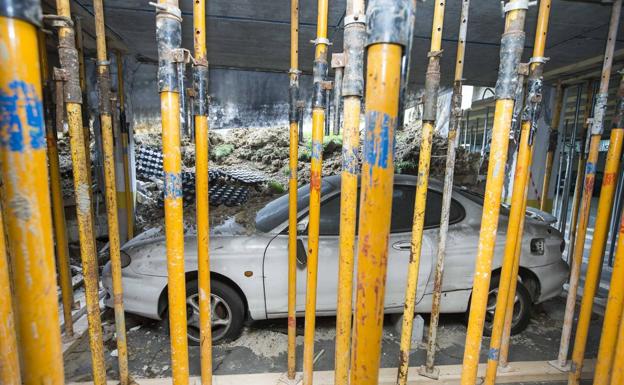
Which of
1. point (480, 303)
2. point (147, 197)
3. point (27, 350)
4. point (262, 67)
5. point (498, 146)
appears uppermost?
point (262, 67)

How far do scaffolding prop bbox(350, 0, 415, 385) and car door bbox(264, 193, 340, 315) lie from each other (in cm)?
165

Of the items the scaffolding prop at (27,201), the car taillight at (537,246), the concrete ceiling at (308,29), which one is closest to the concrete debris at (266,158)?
the concrete ceiling at (308,29)

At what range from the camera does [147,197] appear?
6.52 meters

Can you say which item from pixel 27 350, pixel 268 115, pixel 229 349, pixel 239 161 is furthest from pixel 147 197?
pixel 27 350

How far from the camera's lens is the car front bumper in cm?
260

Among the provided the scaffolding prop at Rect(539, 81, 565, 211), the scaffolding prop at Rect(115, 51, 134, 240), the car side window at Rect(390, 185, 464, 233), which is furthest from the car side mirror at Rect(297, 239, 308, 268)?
the scaffolding prop at Rect(539, 81, 565, 211)

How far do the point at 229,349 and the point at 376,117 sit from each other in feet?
8.18

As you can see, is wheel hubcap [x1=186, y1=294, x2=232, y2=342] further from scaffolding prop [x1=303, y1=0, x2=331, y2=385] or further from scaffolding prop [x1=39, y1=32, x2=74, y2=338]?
scaffolding prop [x1=303, y1=0, x2=331, y2=385]

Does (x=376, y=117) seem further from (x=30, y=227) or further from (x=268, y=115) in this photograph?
(x=268, y=115)

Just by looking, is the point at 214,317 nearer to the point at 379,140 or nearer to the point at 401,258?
the point at 401,258

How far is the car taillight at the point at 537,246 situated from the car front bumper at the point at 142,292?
329 cm

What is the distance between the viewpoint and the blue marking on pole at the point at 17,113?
62 centimetres

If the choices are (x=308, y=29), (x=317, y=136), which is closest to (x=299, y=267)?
(x=317, y=136)

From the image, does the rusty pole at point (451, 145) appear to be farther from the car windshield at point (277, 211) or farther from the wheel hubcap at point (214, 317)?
Result: the wheel hubcap at point (214, 317)
